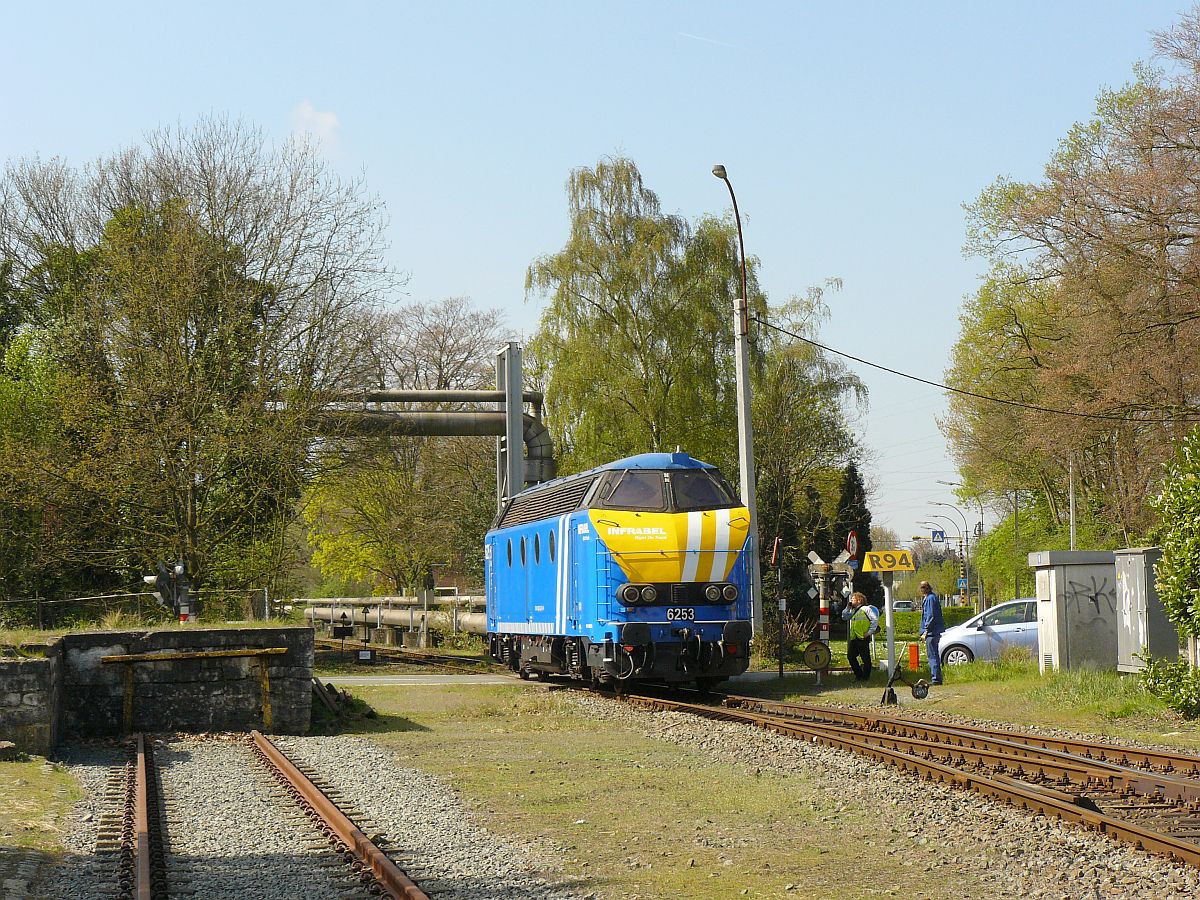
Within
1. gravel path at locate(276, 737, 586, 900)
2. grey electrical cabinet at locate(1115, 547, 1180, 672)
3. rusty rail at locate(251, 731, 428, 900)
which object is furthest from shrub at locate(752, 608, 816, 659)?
rusty rail at locate(251, 731, 428, 900)

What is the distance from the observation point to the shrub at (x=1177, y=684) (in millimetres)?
14953

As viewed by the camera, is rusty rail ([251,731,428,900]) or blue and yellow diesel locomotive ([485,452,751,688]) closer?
rusty rail ([251,731,428,900])

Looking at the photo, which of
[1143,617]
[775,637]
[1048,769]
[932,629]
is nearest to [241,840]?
[1048,769]

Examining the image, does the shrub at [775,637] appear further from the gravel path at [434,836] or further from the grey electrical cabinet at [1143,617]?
the gravel path at [434,836]

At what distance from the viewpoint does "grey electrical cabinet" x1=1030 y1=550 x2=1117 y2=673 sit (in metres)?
19.7

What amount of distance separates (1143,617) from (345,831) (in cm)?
1231

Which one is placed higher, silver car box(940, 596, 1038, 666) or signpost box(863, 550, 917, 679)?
signpost box(863, 550, 917, 679)

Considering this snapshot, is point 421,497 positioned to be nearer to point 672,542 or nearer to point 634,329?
point 634,329

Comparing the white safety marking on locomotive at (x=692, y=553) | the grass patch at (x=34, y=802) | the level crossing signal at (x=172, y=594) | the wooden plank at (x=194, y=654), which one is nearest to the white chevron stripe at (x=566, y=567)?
the white safety marking on locomotive at (x=692, y=553)

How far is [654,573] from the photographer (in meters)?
18.3

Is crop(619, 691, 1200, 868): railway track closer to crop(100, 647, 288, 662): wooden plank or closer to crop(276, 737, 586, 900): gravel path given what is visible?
crop(276, 737, 586, 900): gravel path

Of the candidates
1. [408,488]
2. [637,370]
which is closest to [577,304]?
[637,370]

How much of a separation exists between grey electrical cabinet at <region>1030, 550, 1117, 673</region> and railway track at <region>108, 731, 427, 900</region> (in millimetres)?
11828

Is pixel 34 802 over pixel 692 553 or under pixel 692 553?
under
